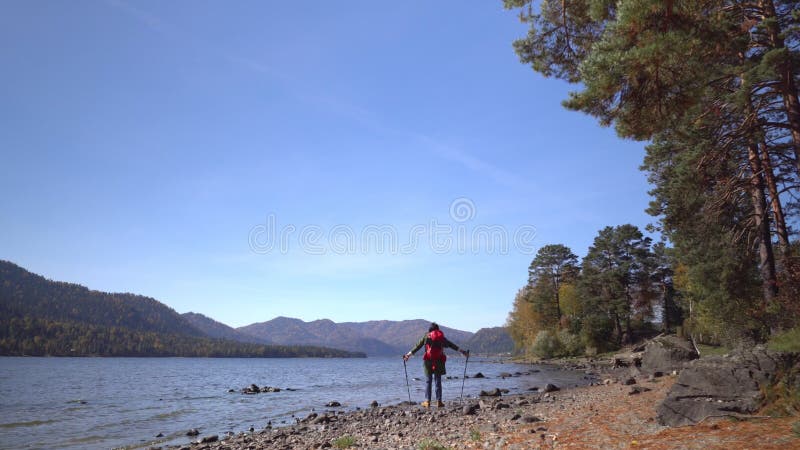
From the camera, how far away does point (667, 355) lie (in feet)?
85.9

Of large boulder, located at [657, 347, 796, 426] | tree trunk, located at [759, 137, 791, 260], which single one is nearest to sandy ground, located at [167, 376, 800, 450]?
large boulder, located at [657, 347, 796, 426]

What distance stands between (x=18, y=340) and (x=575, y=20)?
196290 millimetres

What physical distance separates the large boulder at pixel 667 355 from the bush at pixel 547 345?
1581 inches

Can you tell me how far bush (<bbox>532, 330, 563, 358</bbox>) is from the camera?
66.5 meters

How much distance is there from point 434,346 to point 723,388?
8.33 m

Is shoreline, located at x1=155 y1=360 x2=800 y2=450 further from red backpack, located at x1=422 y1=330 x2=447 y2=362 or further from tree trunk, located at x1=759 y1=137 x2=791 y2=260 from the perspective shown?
tree trunk, located at x1=759 y1=137 x2=791 y2=260

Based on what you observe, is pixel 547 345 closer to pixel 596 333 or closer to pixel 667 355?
pixel 596 333

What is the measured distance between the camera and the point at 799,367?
828 cm

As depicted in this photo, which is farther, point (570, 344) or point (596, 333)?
point (570, 344)

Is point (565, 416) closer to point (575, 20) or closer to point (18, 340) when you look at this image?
point (575, 20)

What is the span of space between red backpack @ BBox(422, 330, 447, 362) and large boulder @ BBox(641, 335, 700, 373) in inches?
680

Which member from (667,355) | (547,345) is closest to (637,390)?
(667,355)

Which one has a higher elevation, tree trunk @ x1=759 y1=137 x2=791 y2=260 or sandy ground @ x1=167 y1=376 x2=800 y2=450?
tree trunk @ x1=759 y1=137 x2=791 y2=260

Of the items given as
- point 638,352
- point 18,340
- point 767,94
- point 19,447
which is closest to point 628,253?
point 638,352
